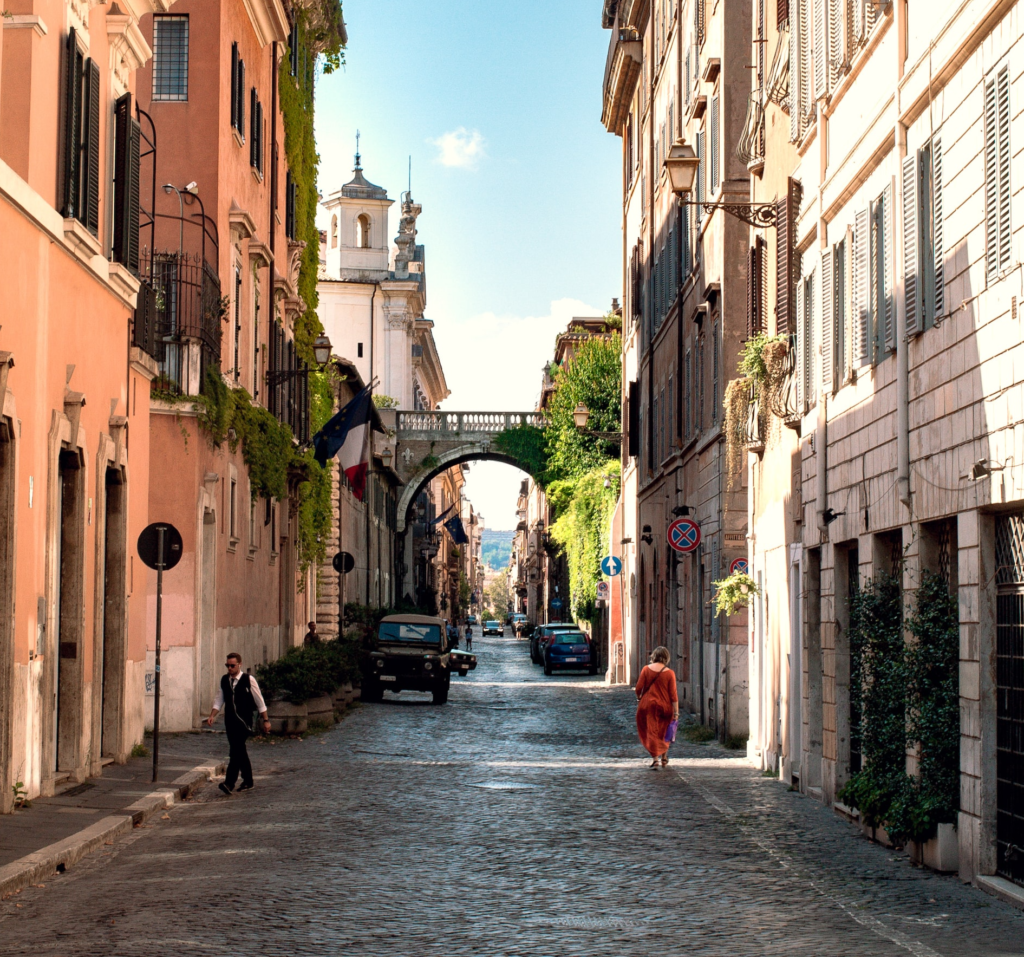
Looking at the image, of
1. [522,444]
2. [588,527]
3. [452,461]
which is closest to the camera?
[588,527]

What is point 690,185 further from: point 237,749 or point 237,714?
point 237,749

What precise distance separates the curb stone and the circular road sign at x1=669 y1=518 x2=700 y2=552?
10.7 meters

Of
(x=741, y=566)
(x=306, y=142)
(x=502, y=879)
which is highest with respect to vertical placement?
(x=306, y=142)

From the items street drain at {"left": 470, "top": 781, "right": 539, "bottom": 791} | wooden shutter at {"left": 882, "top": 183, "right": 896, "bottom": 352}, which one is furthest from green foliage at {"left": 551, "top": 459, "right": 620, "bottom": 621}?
wooden shutter at {"left": 882, "top": 183, "right": 896, "bottom": 352}

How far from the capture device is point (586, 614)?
186ft

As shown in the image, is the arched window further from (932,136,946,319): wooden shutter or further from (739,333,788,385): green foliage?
(932,136,946,319): wooden shutter

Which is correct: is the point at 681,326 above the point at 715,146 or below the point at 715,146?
below

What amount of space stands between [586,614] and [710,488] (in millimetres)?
30506

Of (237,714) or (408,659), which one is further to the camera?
(408,659)

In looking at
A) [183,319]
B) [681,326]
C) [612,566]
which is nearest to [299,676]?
[183,319]

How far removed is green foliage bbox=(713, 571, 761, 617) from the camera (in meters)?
21.2

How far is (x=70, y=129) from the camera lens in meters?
15.4

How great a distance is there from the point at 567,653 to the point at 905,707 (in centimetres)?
3756

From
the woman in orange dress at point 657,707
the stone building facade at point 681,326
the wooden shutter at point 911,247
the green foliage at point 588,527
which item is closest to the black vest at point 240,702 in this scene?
the woman in orange dress at point 657,707
